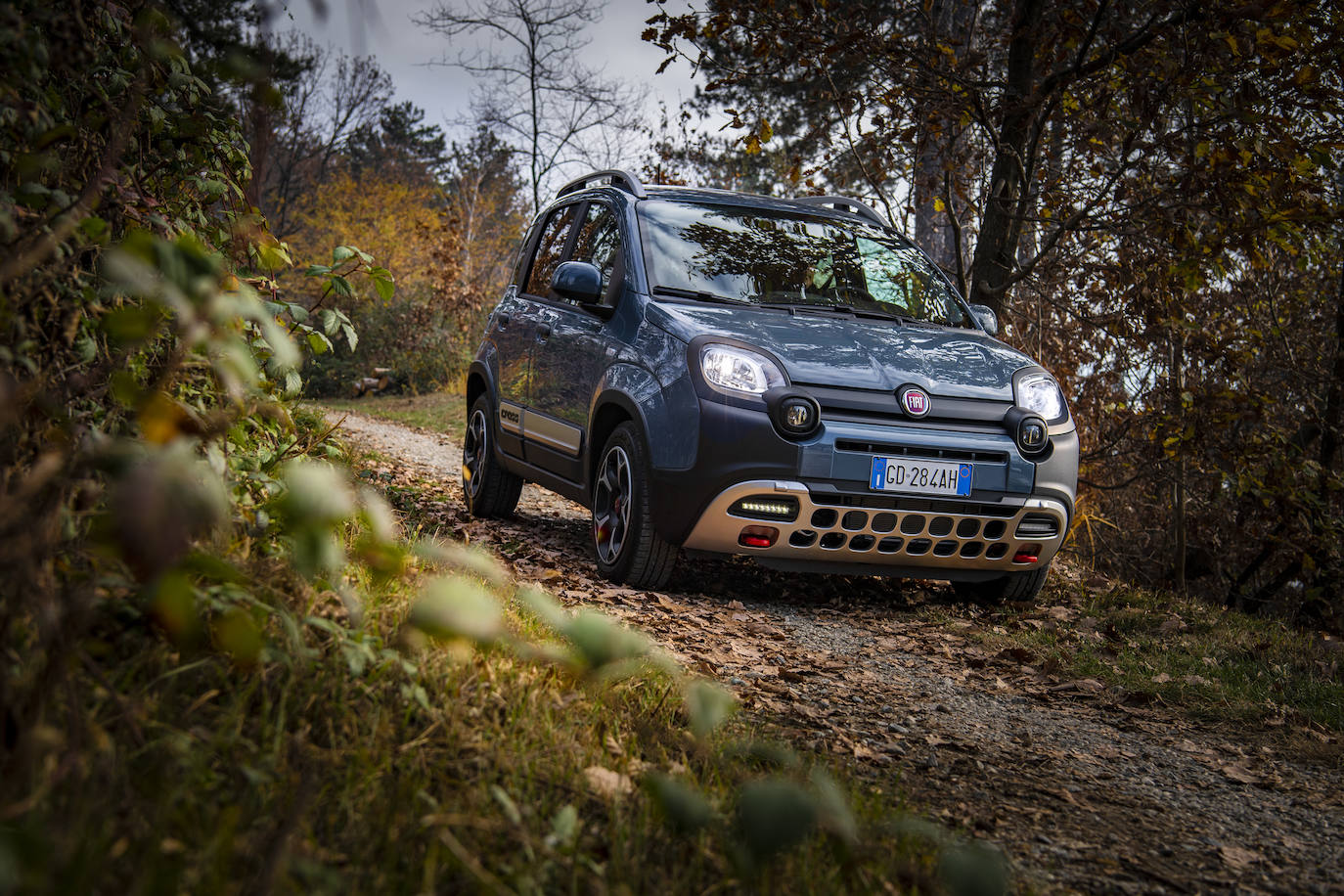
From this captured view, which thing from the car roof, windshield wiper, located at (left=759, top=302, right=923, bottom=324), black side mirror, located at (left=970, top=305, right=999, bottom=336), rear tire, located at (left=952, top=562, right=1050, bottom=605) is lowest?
rear tire, located at (left=952, top=562, right=1050, bottom=605)

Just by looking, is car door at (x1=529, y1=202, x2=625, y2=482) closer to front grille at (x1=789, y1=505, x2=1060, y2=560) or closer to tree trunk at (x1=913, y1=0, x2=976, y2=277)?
front grille at (x1=789, y1=505, x2=1060, y2=560)

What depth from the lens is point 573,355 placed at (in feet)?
19.3

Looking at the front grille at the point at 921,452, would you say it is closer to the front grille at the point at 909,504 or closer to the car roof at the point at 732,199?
the front grille at the point at 909,504

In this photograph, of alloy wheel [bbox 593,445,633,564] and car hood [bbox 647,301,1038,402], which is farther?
alloy wheel [bbox 593,445,633,564]

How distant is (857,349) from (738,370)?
67 centimetres

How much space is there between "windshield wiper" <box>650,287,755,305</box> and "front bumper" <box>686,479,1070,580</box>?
1.17m

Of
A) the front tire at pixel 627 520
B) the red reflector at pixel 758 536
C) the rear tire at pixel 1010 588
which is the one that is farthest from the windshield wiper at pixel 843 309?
the rear tire at pixel 1010 588

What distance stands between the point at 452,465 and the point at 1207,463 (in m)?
6.70

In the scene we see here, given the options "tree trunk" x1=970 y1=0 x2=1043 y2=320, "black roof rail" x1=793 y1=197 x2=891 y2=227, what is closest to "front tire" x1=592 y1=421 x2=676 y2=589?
"black roof rail" x1=793 y1=197 x2=891 y2=227

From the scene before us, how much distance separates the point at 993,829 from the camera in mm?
2801

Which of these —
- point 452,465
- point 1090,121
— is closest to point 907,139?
point 1090,121

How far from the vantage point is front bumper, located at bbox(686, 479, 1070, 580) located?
470cm

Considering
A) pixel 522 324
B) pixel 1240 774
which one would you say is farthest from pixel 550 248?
pixel 1240 774

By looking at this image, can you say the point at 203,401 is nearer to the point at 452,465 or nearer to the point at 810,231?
the point at 810,231
